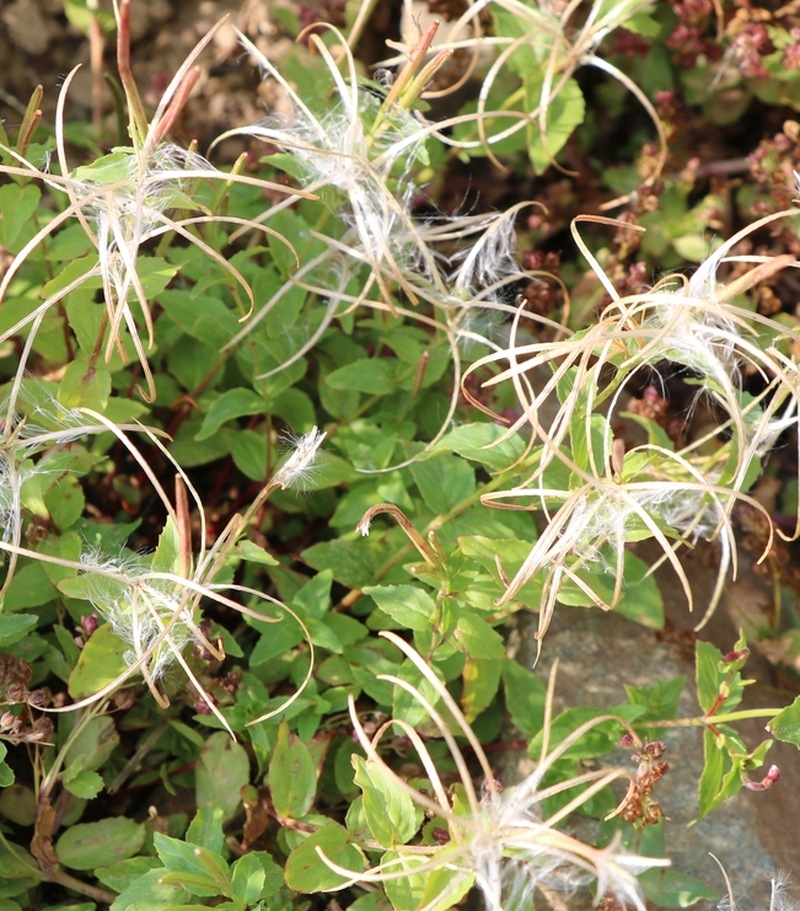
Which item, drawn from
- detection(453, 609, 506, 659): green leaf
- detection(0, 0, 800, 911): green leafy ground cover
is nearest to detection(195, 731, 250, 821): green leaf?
detection(0, 0, 800, 911): green leafy ground cover

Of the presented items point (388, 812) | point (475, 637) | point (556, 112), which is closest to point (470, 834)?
point (388, 812)

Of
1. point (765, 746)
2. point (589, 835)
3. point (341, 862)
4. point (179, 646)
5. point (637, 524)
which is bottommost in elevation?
point (589, 835)

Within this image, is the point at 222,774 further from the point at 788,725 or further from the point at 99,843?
the point at 788,725

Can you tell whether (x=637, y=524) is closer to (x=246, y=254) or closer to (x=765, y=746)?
(x=765, y=746)

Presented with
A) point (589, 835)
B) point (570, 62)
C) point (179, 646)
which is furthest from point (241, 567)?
point (570, 62)

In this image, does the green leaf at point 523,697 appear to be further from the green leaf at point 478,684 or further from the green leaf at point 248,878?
the green leaf at point 248,878

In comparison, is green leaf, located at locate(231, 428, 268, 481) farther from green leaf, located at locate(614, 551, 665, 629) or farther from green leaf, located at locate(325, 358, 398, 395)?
green leaf, located at locate(614, 551, 665, 629)

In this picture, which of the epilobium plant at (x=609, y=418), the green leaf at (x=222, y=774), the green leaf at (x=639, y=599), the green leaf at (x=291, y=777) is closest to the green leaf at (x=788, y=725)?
the epilobium plant at (x=609, y=418)
